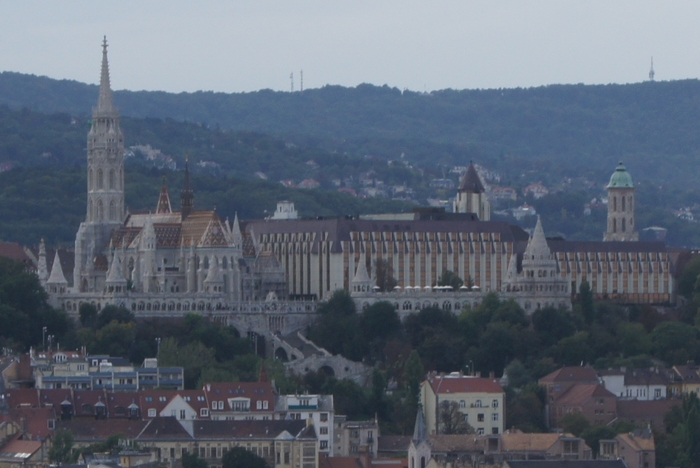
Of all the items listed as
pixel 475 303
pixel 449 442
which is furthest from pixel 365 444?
pixel 475 303

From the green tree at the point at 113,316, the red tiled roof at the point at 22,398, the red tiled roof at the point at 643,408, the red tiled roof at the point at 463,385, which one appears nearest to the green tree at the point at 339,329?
the green tree at the point at 113,316

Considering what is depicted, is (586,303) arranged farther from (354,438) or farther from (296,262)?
(354,438)

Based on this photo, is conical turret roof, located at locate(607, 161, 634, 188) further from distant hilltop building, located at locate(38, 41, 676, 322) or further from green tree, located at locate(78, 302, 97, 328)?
green tree, located at locate(78, 302, 97, 328)

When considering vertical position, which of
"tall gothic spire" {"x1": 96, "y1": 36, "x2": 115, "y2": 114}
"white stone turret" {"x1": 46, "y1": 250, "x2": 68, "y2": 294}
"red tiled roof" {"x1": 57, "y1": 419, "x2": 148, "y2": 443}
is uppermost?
"tall gothic spire" {"x1": 96, "y1": 36, "x2": 115, "y2": 114}

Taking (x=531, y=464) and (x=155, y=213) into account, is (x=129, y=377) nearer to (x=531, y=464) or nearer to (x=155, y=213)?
(x=531, y=464)

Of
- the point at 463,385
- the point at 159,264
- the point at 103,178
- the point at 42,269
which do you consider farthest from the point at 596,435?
the point at 103,178

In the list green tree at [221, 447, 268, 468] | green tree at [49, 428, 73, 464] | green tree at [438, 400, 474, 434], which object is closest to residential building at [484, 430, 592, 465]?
green tree at [438, 400, 474, 434]
